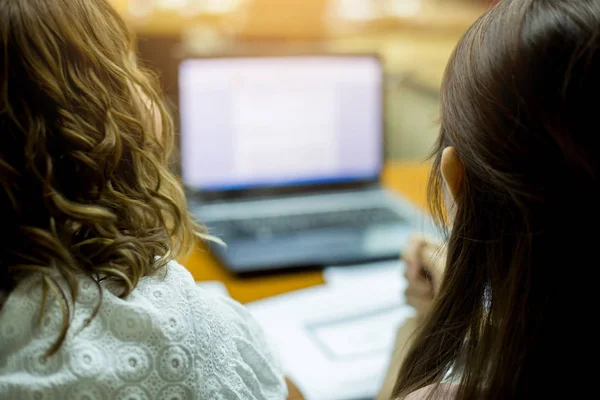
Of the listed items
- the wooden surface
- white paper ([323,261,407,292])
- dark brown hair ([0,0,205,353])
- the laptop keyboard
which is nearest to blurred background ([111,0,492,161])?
the wooden surface

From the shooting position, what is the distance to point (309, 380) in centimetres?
87

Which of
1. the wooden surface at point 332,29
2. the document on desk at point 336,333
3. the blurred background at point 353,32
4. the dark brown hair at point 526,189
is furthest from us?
the wooden surface at point 332,29

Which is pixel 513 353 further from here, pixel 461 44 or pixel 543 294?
pixel 461 44

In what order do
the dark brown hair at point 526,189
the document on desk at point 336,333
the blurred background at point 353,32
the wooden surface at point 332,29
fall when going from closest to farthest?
the dark brown hair at point 526,189, the document on desk at point 336,333, the blurred background at point 353,32, the wooden surface at point 332,29

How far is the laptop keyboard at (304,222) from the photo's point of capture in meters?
1.25

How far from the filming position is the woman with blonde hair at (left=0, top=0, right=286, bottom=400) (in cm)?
54

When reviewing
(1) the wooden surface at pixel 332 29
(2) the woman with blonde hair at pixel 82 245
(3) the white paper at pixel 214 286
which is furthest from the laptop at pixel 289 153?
(2) the woman with blonde hair at pixel 82 245

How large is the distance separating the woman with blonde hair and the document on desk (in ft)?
0.83

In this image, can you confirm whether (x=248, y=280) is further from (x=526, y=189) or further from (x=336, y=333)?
(x=526, y=189)

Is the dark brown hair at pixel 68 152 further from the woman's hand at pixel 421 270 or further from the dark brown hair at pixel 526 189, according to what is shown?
the woman's hand at pixel 421 270

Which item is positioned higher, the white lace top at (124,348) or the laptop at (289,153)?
the white lace top at (124,348)

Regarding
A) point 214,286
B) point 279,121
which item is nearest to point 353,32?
point 279,121

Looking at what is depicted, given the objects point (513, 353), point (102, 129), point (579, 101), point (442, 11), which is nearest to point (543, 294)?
point (513, 353)

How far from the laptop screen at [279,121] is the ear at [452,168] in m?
0.75
